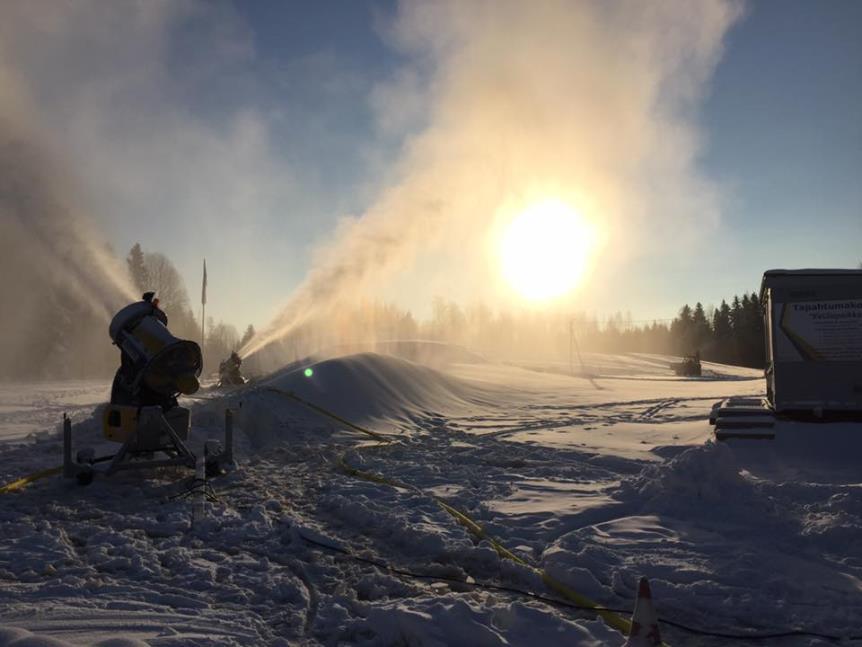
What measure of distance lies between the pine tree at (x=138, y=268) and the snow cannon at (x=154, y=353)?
50799 millimetres

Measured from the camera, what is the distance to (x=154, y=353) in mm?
8781

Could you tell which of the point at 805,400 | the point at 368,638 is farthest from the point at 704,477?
the point at 805,400

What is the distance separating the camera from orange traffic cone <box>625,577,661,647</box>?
3.27 m

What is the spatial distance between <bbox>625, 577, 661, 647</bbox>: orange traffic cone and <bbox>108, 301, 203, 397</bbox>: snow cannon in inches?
297

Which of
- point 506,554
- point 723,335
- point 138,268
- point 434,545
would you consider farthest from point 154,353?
point 723,335

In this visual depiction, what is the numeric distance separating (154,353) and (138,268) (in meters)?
53.5

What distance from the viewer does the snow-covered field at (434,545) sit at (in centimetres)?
409

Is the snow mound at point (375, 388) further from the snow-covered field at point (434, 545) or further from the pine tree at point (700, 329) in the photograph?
the pine tree at point (700, 329)

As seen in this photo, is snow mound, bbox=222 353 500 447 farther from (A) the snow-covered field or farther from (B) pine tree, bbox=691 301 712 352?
(B) pine tree, bbox=691 301 712 352

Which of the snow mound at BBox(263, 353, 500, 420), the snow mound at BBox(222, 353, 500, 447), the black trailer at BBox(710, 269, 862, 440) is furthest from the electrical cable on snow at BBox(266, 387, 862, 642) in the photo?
the snow mound at BBox(263, 353, 500, 420)

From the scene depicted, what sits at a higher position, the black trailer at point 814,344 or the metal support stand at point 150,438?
the black trailer at point 814,344

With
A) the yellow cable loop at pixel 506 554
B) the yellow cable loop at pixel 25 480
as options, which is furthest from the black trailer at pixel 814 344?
the yellow cable loop at pixel 25 480

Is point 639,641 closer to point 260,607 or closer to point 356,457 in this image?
point 260,607

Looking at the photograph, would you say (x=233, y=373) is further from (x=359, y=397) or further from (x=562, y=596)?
(x=562, y=596)
